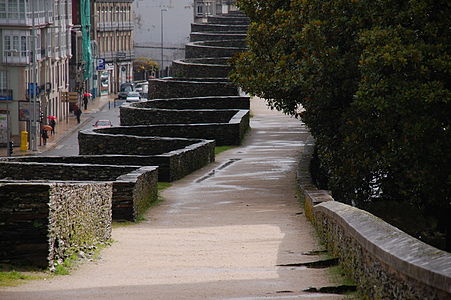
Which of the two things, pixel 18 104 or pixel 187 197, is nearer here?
pixel 187 197

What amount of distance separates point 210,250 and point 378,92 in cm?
676

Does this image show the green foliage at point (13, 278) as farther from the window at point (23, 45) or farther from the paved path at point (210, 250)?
the window at point (23, 45)

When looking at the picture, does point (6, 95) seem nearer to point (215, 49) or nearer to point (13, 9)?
point (13, 9)

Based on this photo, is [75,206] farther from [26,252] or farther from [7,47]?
[7,47]

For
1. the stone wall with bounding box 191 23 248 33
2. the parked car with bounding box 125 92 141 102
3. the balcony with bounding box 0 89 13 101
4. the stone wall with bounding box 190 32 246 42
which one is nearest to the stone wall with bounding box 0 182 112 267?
the balcony with bounding box 0 89 13 101

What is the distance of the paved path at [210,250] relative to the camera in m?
11.6

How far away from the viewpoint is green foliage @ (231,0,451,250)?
21.2 meters

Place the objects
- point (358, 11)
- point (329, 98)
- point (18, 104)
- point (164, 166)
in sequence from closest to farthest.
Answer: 1. point (358, 11)
2. point (329, 98)
3. point (164, 166)
4. point (18, 104)

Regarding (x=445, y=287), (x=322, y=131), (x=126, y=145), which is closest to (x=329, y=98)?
(x=322, y=131)

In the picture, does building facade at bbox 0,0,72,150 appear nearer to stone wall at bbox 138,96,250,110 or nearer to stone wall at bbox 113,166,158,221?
stone wall at bbox 138,96,250,110

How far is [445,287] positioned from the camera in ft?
25.8

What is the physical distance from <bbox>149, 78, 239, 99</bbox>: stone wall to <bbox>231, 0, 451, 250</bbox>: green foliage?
1003 inches

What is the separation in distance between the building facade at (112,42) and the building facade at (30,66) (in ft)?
73.2

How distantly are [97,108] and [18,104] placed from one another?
30.0 m
